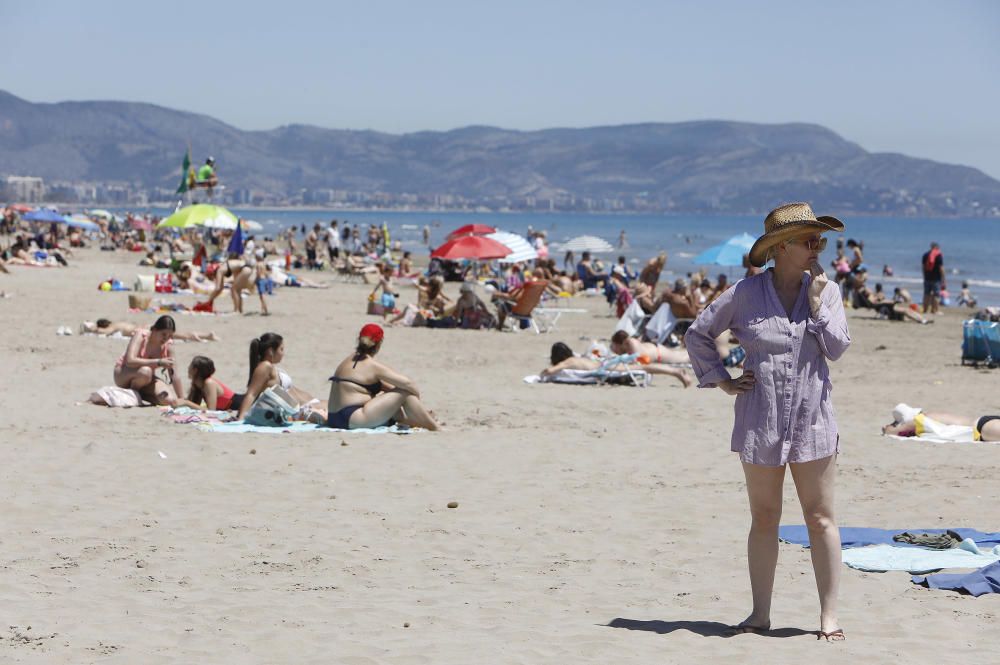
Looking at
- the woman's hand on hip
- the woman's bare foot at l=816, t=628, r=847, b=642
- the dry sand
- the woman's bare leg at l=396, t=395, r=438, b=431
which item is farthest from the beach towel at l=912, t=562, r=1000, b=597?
the woman's bare leg at l=396, t=395, r=438, b=431

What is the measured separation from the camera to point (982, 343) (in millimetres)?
14961

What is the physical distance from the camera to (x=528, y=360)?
14.9 meters

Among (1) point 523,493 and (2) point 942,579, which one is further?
(1) point 523,493

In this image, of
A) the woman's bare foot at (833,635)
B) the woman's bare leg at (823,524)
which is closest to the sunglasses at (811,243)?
the woman's bare leg at (823,524)

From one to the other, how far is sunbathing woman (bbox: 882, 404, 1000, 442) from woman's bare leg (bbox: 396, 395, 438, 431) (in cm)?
346

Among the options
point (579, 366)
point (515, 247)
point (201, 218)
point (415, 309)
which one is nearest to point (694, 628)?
point (579, 366)

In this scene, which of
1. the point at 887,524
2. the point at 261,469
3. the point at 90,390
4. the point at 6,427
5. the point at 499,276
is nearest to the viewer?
the point at 887,524

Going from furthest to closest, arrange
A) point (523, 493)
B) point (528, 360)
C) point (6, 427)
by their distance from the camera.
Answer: point (528, 360), point (6, 427), point (523, 493)

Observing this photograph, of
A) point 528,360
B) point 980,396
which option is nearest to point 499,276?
point 528,360

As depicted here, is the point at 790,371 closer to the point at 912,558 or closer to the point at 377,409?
the point at 912,558

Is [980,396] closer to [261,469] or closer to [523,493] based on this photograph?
[523,493]

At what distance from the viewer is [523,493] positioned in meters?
7.42

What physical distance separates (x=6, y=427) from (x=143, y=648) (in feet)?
16.9

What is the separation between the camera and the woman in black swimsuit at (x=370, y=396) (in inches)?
365
